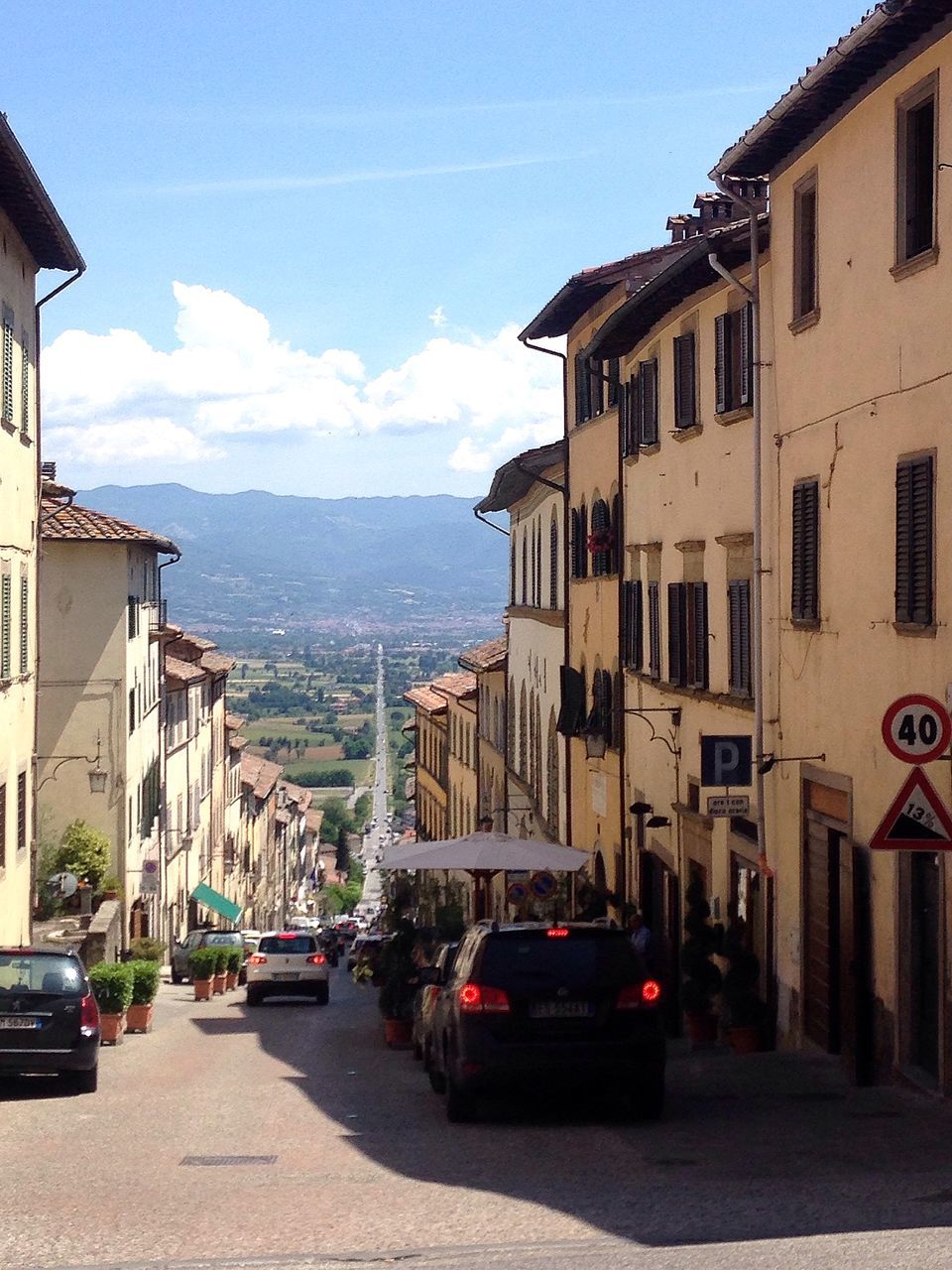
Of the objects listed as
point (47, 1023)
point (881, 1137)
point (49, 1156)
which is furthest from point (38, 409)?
point (881, 1137)

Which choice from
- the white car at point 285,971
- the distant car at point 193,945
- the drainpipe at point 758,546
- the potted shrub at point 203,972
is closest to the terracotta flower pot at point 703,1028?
the drainpipe at point 758,546

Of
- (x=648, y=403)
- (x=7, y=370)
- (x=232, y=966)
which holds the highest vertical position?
(x=7, y=370)

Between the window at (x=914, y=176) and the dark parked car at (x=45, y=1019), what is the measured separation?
30.9 feet

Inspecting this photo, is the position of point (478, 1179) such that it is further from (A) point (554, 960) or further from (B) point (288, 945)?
(B) point (288, 945)

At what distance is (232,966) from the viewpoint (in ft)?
145

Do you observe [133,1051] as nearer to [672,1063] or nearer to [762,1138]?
[672,1063]

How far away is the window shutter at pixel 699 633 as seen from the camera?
21938 mm

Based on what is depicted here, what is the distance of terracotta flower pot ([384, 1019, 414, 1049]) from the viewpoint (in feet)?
77.0

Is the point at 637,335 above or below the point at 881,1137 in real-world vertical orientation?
above

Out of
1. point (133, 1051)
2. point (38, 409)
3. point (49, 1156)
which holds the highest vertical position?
point (38, 409)

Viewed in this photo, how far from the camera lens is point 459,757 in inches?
2260

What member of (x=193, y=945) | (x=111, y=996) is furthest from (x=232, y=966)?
(x=111, y=996)

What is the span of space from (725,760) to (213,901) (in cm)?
4747

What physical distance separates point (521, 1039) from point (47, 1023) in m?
5.06
